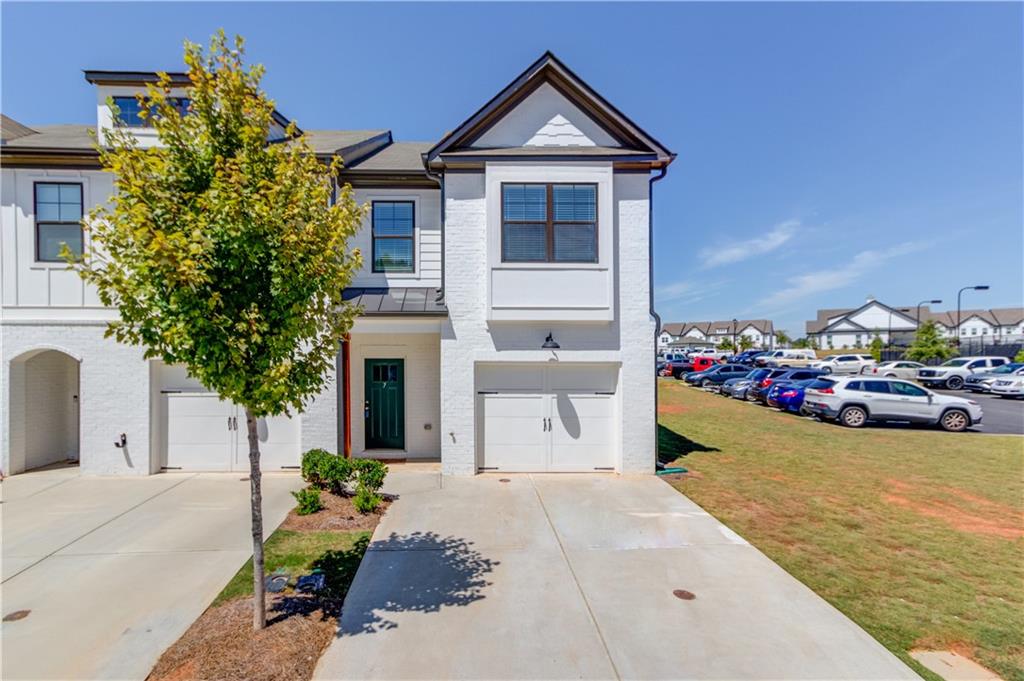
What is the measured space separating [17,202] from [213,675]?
442 inches

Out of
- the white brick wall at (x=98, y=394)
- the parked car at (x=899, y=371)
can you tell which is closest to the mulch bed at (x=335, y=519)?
the white brick wall at (x=98, y=394)

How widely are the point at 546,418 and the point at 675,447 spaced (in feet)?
15.3

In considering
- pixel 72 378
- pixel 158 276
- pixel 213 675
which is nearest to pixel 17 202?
pixel 72 378

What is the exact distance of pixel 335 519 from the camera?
667cm

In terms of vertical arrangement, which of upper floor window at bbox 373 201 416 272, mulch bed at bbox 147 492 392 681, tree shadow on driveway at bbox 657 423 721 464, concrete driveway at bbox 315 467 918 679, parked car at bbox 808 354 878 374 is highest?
upper floor window at bbox 373 201 416 272

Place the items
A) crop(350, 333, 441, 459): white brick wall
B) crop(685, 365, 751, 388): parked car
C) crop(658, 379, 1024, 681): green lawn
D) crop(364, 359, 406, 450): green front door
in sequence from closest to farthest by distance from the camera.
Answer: crop(658, 379, 1024, 681): green lawn < crop(350, 333, 441, 459): white brick wall < crop(364, 359, 406, 450): green front door < crop(685, 365, 751, 388): parked car

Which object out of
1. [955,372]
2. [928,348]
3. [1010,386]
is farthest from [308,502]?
[928,348]

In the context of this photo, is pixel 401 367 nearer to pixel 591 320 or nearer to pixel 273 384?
pixel 591 320

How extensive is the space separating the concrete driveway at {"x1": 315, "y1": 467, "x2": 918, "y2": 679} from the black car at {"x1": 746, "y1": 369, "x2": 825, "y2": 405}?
54.4 feet

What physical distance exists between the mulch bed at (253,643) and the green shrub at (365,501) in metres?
2.27

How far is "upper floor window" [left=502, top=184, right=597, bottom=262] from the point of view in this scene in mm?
8977

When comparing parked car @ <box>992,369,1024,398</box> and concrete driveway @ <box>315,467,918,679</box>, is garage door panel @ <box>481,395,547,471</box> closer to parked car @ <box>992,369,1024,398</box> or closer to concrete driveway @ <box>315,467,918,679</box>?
concrete driveway @ <box>315,467,918,679</box>

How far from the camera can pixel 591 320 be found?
353 inches

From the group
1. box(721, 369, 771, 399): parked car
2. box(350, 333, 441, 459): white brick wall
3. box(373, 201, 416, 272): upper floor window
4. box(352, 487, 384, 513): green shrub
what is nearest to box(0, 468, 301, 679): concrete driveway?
box(352, 487, 384, 513): green shrub
